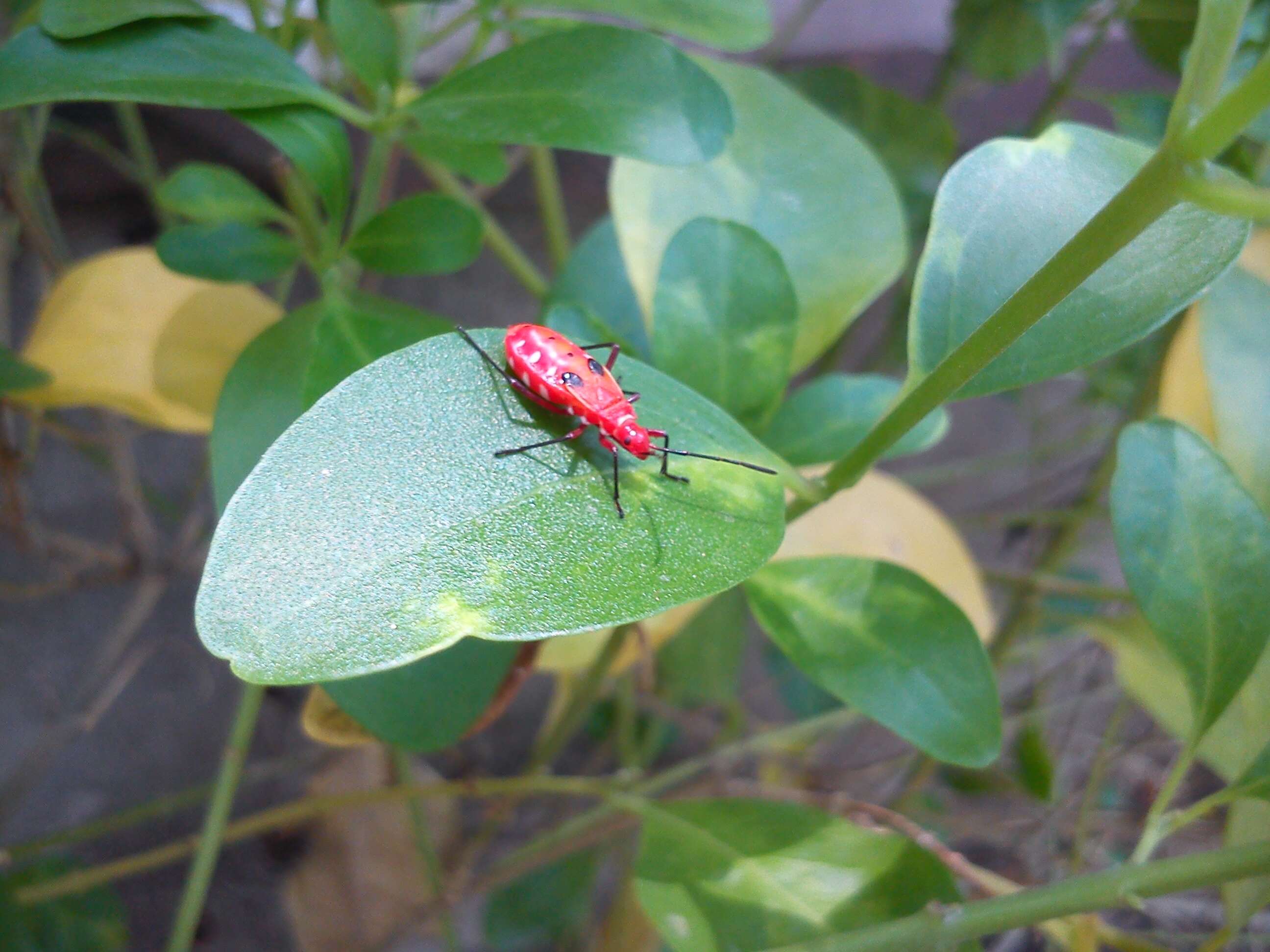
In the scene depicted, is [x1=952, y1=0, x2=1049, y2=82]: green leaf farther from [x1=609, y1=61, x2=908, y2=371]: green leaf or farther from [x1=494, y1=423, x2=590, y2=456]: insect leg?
[x1=494, y1=423, x2=590, y2=456]: insect leg

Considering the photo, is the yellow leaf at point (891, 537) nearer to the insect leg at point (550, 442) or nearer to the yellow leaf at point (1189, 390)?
the yellow leaf at point (1189, 390)

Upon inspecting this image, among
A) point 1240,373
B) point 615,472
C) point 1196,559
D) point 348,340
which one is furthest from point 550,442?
point 1240,373

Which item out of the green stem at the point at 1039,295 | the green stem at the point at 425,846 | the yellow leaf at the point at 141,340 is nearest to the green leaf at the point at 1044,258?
the green stem at the point at 1039,295

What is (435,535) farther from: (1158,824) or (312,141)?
(1158,824)

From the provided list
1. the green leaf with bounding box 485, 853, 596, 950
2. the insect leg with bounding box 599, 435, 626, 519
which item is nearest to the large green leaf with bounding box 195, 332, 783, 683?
the insect leg with bounding box 599, 435, 626, 519

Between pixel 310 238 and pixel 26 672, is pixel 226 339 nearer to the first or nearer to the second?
pixel 310 238

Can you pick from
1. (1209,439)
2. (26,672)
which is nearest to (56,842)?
(26,672)
